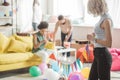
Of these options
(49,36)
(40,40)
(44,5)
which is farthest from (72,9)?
(40,40)

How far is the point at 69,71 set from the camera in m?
3.72

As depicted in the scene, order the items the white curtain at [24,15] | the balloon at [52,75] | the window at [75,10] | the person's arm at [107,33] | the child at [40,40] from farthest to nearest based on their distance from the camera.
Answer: the window at [75,10] < the white curtain at [24,15] < the child at [40,40] < the balloon at [52,75] < the person's arm at [107,33]

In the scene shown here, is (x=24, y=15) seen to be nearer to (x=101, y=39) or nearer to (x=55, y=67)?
(x=55, y=67)

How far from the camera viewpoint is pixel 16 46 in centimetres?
408

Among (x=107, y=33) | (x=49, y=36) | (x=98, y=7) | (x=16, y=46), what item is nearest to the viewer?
(x=107, y=33)

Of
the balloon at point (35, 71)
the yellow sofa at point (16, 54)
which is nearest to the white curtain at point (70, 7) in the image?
the yellow sofa at point (16, 54)

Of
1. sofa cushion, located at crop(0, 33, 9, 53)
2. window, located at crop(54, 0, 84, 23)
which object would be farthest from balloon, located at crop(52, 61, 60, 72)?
window, located at crop(54, 0, 84, 23)

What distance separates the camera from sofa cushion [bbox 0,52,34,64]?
3.69 m

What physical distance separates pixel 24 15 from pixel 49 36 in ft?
4.45

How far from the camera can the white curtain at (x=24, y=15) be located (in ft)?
20.5

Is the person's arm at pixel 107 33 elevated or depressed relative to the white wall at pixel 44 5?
depressed

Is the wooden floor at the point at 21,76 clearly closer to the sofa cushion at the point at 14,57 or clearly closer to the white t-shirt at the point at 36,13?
the sofa cushion at the point at 14,57

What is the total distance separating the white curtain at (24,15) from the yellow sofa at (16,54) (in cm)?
204

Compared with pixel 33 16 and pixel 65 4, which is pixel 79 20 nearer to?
pixel 65 4
